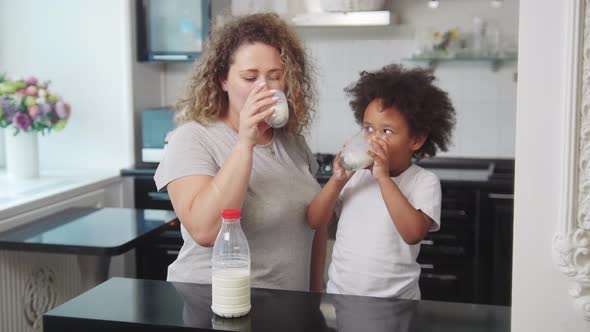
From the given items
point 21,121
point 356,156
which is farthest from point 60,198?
point 356,156

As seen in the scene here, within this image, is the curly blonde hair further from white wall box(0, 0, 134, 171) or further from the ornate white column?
white wall box(0, 0, 134, 171)

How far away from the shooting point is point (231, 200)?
1.34 metres

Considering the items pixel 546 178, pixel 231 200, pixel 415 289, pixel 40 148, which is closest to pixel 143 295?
pixel 231 200

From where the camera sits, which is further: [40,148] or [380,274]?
[40,148]

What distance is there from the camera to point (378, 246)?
5.30ft

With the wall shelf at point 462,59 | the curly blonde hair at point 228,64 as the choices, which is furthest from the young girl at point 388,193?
the wall shelf at point 462,59

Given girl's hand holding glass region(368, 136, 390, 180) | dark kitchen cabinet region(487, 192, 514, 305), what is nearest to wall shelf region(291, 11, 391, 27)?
dark kitchen cabinet region(487, 192, 514, 305)

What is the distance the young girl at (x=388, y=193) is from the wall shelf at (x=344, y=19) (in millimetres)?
1724

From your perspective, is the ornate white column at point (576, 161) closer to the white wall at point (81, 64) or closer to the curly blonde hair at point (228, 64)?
the curly blonde hair at point (228, 64)

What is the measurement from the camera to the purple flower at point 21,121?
10.1ft

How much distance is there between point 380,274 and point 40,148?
2748 millimetres

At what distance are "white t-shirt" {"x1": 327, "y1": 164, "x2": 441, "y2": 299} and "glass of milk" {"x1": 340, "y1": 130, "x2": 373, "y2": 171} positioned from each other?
13 centimetres

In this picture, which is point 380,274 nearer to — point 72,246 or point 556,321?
point 556,321

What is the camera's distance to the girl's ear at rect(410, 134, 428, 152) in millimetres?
1738
